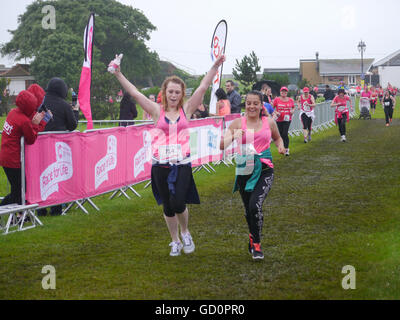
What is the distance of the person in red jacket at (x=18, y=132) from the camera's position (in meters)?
8.36

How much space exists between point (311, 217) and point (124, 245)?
295 centimetres

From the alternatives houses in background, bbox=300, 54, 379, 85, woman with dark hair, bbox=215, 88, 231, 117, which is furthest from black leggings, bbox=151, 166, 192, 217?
houses in background, bbox=300, 54, 379, 85

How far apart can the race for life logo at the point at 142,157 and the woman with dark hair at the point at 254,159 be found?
5290 millimetres

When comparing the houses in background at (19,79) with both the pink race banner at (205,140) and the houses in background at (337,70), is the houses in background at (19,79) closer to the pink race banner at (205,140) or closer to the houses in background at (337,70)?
the houses in background at (337,70)

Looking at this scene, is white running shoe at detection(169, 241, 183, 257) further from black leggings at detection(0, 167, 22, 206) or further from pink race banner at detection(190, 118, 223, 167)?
pink race banner at detection(190, 118, 223, 167)

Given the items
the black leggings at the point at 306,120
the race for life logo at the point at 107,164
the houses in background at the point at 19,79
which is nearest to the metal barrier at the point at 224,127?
the race for life logo at the point at 107,164

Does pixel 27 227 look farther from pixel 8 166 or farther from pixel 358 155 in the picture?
pixel 358 155

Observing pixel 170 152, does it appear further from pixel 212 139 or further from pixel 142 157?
pixel 212 139

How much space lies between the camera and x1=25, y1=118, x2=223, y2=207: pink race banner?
345 inches

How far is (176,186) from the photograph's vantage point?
6430 mm

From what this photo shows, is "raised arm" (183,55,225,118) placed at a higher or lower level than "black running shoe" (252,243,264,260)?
higher

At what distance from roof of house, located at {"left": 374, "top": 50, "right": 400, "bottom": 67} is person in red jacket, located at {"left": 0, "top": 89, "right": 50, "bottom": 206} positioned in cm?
11399

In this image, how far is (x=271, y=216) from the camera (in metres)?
8.95
